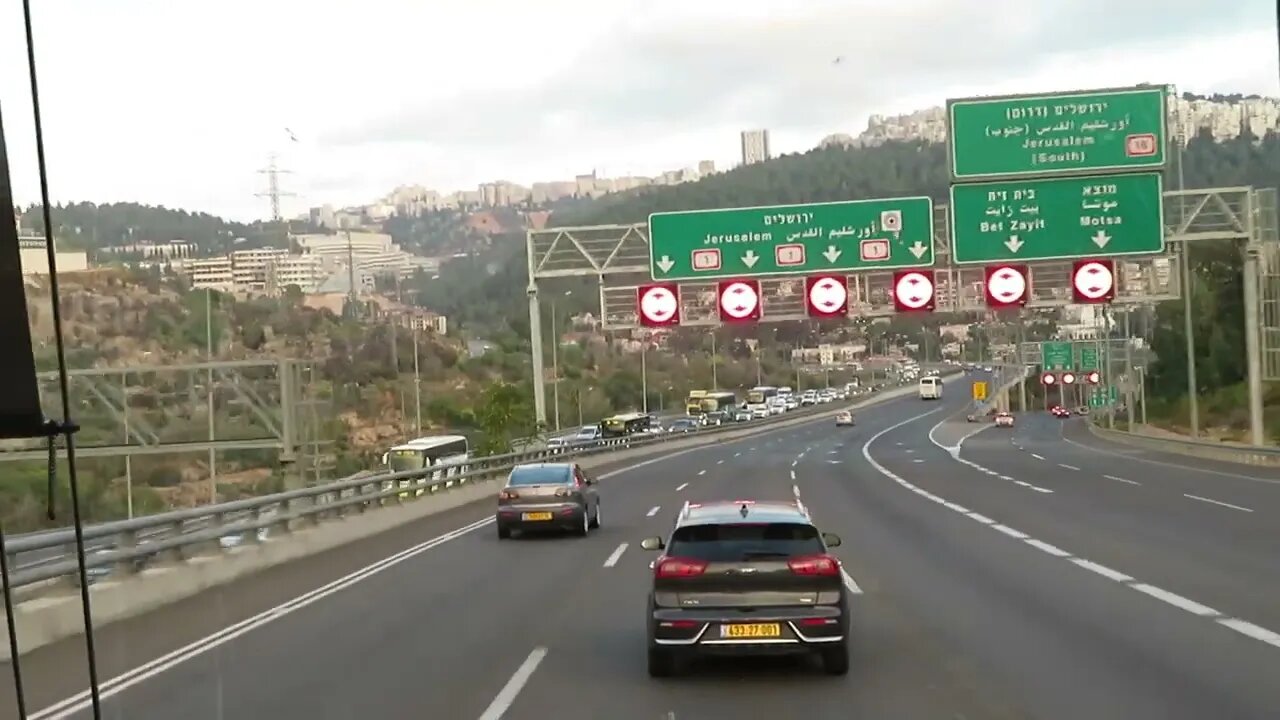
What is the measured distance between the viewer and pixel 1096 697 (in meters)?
10.3

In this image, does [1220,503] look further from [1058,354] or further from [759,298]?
[1058,354]

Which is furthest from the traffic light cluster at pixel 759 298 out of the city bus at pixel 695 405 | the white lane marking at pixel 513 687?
the city bus at pixel 695 405

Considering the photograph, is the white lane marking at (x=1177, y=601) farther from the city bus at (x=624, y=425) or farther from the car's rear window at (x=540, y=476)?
the city bus at (x=624, y=425)

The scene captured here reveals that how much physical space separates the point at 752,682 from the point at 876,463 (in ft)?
152

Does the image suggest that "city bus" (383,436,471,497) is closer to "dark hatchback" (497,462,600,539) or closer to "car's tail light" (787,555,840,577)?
"dark hatchback" (497,462,600,539)

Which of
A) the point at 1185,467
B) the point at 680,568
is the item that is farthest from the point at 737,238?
the point at 680,568

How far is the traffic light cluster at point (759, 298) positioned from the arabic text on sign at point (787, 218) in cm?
188

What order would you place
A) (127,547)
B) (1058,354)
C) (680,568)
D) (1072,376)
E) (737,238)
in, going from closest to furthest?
(680,568)
(127,547)
(737,238)
(1058,354)
(1072,376)

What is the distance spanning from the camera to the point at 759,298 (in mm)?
47000

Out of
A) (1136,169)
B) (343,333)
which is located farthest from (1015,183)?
(343,333)

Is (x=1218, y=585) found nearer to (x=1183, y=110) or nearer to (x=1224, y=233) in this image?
(x=1224, y=233)

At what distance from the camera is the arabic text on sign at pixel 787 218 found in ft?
149

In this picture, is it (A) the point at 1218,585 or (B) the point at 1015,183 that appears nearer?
(A) the point at 1218,585

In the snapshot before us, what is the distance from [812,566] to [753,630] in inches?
27.0
